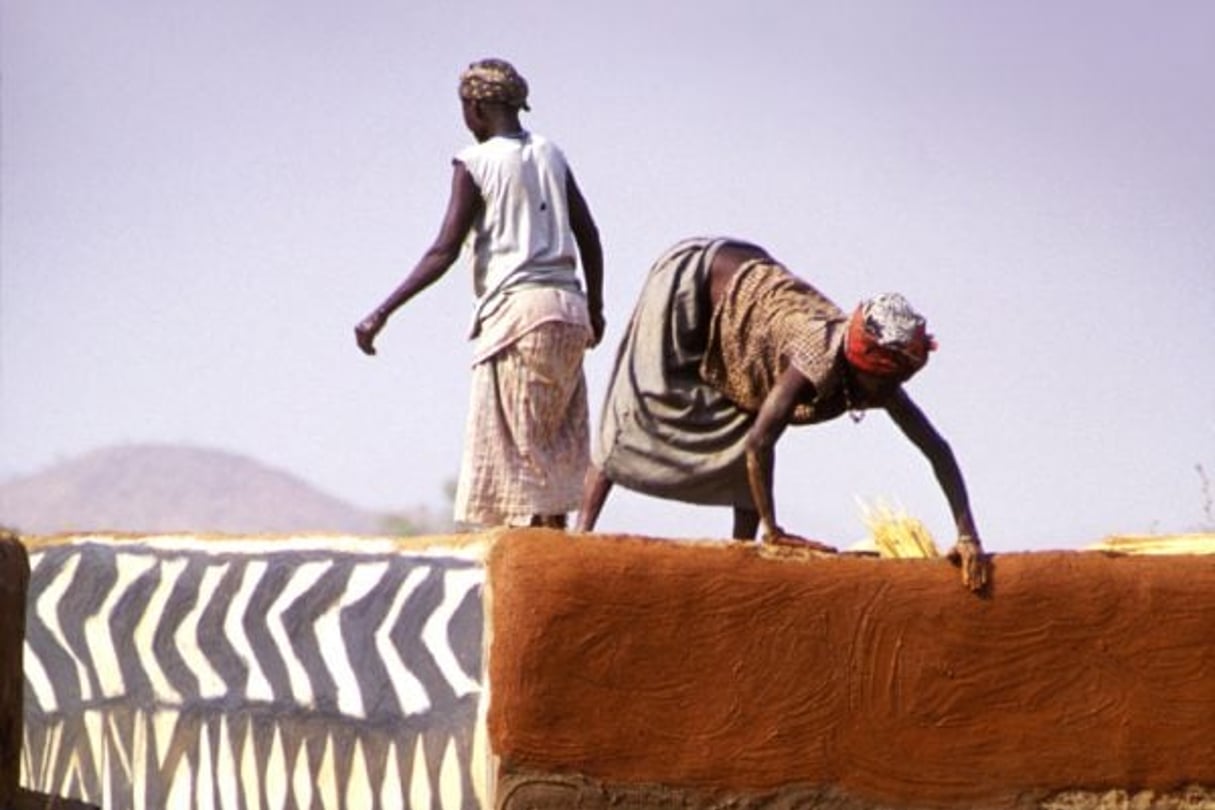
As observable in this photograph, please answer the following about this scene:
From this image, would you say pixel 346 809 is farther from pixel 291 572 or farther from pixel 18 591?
pixel 18 591

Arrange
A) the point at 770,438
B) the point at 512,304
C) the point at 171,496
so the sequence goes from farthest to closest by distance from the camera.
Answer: the point at 171,496
the point at 512,304
the point at 770,438

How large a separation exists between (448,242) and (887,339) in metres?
1.36

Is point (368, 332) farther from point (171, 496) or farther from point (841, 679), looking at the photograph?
point (171, 496)

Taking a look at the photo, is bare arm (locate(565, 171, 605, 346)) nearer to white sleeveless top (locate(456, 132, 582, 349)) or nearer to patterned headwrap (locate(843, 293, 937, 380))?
white sleeveless top (locate(456, 132, 582, 349))

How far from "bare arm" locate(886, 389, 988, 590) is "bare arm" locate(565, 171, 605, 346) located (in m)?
1.11

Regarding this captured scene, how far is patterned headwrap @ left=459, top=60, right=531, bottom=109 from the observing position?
9.38 metres

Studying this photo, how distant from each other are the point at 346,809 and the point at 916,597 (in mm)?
1655

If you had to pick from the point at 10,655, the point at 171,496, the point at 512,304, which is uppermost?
the point at 512,304

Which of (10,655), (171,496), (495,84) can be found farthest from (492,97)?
(171,496)

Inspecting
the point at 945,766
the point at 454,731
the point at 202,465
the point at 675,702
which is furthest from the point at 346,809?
the point at 202,465

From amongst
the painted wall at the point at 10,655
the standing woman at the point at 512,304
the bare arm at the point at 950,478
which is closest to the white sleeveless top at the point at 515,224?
the standing woman at the point at 512,304

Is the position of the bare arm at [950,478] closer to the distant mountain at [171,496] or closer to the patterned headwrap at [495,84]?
the patterned headwrap at [495,84]

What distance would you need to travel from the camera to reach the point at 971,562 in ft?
28.1

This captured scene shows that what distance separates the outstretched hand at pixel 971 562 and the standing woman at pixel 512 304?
136 cm
